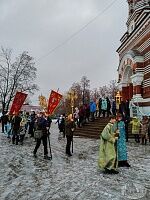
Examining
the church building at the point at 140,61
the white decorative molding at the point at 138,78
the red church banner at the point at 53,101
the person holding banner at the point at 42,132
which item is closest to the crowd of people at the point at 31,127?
the person holding banner at the point at 42,132

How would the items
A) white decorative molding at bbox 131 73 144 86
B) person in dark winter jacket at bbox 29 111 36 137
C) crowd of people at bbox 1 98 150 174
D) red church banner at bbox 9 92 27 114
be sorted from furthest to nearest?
white decorative molding at bbox 131 73 144 86 < person in dark winter jacket at bbox 29 111 36 137 < red church banner at bbox 9 92 27 114 < crowd of people at bbox 1 98 150 174

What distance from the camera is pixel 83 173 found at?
1068cm

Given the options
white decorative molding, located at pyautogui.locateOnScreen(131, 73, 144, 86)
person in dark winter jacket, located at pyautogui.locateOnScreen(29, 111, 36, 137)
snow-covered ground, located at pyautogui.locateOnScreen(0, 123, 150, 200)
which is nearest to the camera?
snow-covered ground, located at pyautogui.locateOnScreen(0, 123, 150, 200)

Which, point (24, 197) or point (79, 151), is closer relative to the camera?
point (24, 197)

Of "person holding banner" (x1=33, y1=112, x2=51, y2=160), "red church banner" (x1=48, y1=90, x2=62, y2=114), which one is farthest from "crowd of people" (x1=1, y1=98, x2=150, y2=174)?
"red church banner" (x1=48, y1=90, x2=62, y2=114)

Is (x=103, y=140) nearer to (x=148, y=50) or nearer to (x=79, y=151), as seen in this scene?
(x=79, y=151)

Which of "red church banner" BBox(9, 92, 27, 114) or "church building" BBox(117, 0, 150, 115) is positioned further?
"church building" BBox(117, 0, 150, 115)

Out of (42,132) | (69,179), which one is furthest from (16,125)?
(69,179)

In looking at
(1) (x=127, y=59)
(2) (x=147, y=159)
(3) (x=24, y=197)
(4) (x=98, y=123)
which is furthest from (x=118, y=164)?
(1) (x=127, y=59)

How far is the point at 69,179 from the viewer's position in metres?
9.82

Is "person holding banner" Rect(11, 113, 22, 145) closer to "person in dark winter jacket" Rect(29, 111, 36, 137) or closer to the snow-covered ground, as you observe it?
"person in dark winter jacket" Rect(29, 111, 36, 137)

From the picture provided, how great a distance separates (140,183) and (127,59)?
21.1 meters

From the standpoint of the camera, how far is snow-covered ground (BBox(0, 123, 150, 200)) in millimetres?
8156

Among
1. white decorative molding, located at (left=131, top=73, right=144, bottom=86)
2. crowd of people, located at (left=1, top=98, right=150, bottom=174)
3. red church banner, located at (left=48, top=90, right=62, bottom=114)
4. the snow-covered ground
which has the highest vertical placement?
white decorative molding, located at (left=131, top=73, right=144, bottom=86)
